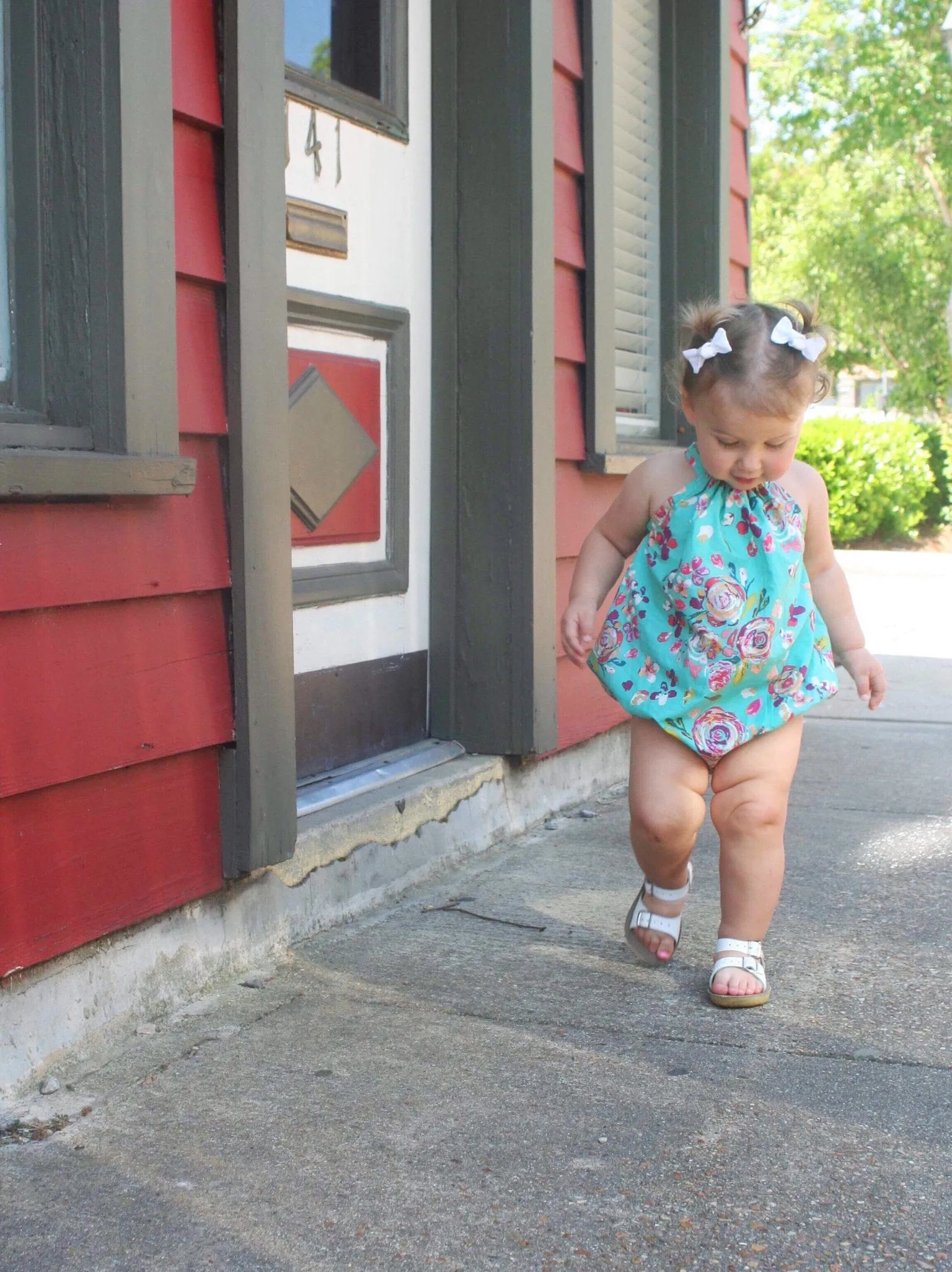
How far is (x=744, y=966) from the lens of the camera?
A: 106 inches

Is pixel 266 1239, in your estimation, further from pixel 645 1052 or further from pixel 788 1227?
pixel 645 1052

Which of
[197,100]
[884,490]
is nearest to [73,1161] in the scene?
[197,100]

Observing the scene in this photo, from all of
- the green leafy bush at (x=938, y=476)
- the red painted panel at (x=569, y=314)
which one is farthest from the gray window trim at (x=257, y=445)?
the green leafy bush at (x=938, y=476)

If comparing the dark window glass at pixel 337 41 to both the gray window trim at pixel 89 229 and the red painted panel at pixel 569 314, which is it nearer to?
the red painted panel at pixel 569 314

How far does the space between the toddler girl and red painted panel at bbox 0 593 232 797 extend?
711 mm

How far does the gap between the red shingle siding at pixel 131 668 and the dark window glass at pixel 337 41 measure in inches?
32.0

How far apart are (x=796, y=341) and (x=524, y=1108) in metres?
1.43

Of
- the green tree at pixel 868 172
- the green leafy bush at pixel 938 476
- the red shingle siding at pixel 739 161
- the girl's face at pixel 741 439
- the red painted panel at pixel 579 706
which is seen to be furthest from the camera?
the green tree at pixel 868 172

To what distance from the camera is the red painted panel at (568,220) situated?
13.1ft

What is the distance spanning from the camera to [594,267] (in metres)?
4.16

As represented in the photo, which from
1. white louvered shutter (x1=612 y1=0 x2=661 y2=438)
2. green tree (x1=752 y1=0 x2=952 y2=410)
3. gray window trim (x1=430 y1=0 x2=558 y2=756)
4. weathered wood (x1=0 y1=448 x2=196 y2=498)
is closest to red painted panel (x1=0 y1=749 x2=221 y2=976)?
weathered wood (x1=0 y1=448 x2=196 y2=498)

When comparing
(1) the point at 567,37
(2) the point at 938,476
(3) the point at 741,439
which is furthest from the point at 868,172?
(3) the point at 741,439

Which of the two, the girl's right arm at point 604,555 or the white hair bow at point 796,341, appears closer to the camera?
the white hair bow at point 796,341

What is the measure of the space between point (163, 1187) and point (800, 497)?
68.7 inches
